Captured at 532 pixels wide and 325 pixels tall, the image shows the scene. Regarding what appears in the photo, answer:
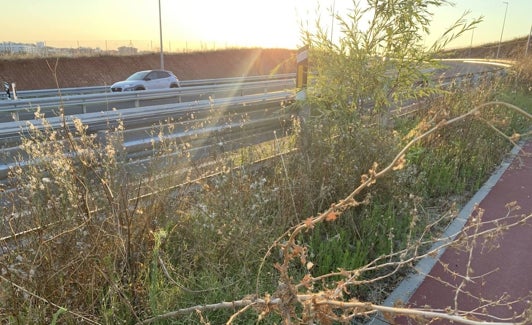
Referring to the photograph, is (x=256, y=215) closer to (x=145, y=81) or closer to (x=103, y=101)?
(x=103, y=101)

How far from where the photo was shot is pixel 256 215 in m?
3.63

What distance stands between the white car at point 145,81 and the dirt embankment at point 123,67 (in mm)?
988

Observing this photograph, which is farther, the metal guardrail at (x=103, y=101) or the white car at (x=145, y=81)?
the white car at (x=145, y=81)

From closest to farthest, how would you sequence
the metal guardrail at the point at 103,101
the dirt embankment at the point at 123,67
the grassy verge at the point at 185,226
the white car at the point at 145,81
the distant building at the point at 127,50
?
1. the grassy verge at the point at 185,226
2. the metal guardrail at the point at 103,101
3. the white car at the point at 145,81
4. the dirt embankment at the point at 123,67
5. the distant building at the point at 127,50

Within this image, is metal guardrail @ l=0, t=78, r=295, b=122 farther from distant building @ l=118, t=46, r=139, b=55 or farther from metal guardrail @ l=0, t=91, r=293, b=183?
distant building @ l=118, t=46, r=139, b=55

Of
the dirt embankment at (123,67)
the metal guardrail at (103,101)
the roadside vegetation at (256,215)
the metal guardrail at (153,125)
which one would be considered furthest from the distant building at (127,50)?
the roadside vegetation at (256,215)

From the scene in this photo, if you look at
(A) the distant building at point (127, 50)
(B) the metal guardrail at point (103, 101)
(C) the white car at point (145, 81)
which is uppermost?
(A) the distant building at point (127, 50)

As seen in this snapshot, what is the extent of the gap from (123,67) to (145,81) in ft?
67.2

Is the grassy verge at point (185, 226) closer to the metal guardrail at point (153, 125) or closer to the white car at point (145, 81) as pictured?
the metal guardrail at point (153, 125)

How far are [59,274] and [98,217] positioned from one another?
1.55ft

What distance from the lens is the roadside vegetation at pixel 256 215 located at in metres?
2.31

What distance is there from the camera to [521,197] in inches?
230

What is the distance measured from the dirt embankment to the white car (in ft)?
3.24

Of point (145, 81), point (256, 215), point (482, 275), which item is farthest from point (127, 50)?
point (482, 275)
